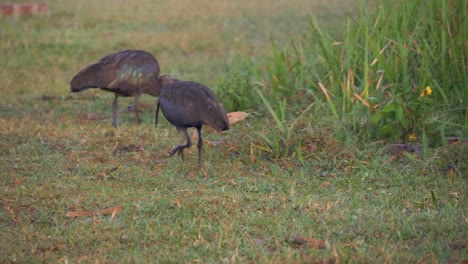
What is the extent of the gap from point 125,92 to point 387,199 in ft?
10.00

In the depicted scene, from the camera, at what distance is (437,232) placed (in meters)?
4.17

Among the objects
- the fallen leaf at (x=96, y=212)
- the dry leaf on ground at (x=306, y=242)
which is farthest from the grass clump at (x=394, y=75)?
the fallen leaf at (x=96, y=212)

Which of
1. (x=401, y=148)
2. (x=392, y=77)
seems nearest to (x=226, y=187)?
(x=401, y=148)

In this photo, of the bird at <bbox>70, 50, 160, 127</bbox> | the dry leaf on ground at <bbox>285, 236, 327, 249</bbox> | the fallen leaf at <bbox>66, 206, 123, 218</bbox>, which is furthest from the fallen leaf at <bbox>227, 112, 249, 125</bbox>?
the dry leaf on ground at <bbox>285, 236, 327, 249</bbox>

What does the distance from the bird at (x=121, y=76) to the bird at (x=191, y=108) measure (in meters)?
1.20

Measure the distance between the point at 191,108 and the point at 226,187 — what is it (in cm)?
65

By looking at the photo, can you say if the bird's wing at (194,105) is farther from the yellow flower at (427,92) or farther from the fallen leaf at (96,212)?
the yellow flower at (427,92)

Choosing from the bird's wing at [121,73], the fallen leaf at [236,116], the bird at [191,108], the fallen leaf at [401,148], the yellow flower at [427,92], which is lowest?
the fallen leaf at [236,116]

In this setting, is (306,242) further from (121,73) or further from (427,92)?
(121,73)

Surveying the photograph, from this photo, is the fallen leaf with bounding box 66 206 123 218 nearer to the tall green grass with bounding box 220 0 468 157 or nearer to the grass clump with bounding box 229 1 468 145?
the tall green grass with bounding box 220 0 468 157

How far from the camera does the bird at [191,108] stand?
5.29 m

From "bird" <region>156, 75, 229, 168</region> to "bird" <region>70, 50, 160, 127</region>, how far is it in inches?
47.4

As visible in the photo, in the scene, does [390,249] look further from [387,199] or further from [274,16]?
[274,16]

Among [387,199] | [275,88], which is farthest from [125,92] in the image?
[387,199]
